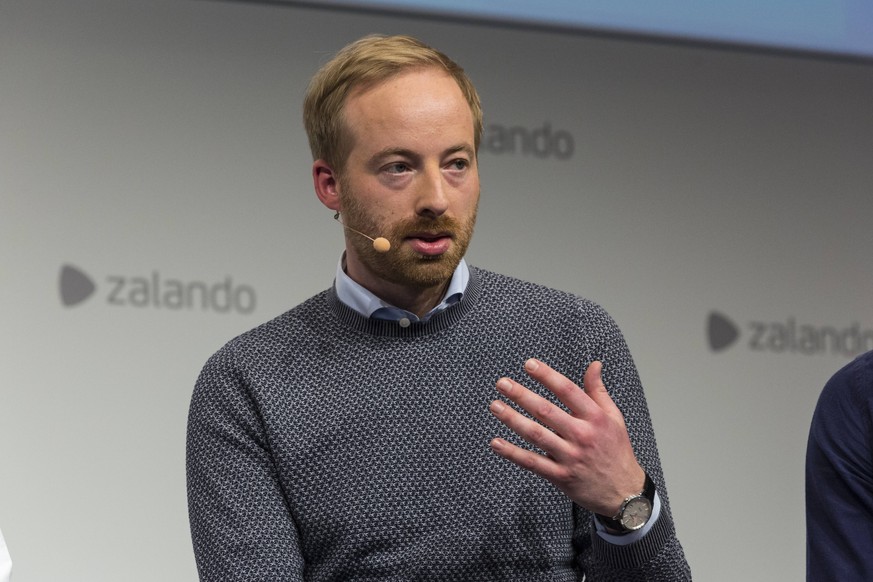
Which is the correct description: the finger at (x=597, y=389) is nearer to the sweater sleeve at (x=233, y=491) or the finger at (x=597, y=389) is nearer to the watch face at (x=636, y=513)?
the watch face at (x=636, y=513)

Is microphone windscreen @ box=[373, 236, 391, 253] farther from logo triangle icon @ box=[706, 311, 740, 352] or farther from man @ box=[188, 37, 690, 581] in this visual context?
logo triangle icon @ box=[706, 311, 740, 352]

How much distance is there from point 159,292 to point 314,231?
41 centimetres

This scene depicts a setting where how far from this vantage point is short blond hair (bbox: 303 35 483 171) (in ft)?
7.25

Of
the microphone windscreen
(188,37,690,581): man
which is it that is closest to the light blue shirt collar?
(188,37,690,581): man

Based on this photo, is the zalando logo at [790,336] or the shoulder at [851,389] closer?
the shoulder at [851,389]

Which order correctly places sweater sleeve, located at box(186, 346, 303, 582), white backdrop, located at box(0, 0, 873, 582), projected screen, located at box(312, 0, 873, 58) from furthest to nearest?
projected screen, located at box(312, 0, 873, 58) → white backdrop, located at box(0, 0, 873, 582) → sweater sleeve, located at box(186, 346, 303, 582)

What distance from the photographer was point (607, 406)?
1895 millimetres

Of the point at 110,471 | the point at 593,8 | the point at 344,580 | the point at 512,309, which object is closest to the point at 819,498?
the point at 512,309

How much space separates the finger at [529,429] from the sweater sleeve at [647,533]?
→ 20cm

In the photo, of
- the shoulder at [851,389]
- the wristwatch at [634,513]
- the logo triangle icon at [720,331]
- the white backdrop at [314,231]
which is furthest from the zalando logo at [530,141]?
the wristwatch at [634,513]

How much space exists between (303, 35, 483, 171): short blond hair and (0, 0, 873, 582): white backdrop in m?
1.12

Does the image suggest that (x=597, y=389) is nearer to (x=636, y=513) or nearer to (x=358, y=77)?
(x=636, y=513)

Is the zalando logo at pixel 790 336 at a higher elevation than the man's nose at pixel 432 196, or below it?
below

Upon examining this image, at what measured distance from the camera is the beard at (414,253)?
2.13 m
